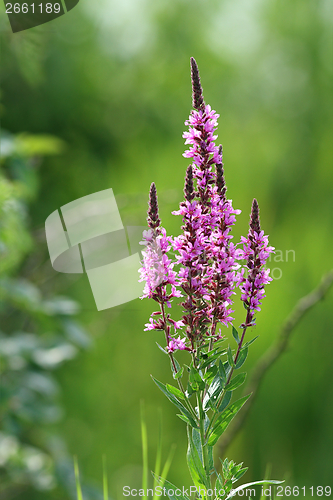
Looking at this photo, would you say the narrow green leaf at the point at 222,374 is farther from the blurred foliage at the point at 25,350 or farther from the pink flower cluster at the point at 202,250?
the blurred foliage at the point at 25,350

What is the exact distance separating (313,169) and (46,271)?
0.93 meters

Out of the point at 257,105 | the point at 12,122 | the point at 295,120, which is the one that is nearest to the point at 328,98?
the point at 295,120

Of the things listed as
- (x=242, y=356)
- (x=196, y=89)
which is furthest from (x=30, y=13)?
(x=242, y=356)

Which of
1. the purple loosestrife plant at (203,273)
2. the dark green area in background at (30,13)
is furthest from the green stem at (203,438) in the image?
the dark green area in background at (30,13)

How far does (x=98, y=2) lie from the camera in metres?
1.37

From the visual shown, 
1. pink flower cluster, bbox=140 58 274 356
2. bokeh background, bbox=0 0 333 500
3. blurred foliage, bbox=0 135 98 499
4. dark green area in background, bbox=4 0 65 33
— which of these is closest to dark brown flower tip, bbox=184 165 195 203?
pink flower cluster, bbox=140 58 274 356

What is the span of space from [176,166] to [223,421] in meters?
1.20

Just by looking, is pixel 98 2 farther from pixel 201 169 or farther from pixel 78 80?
pixel 201 169

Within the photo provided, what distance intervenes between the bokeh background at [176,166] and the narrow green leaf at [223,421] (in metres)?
0.98

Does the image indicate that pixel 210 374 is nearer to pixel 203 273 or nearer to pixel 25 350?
pixel 203 273

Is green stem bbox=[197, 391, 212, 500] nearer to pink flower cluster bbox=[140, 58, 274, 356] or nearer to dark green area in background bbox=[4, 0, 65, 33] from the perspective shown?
pink flower cluster bbox=[140, 58, 274, 356]

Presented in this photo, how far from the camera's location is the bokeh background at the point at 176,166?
1.32m

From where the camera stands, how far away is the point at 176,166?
1468 mm

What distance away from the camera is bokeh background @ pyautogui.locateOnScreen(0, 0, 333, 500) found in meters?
1.32
